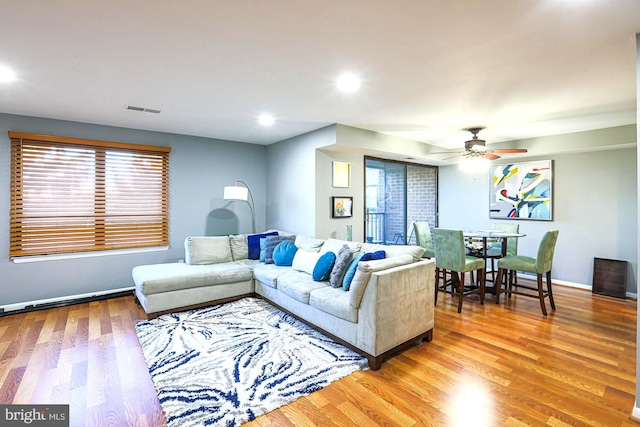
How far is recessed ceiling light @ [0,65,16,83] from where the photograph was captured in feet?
8.48

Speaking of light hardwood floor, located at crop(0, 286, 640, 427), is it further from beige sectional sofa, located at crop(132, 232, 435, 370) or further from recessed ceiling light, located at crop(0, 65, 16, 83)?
recessed ceiling light, located at crop(0, 65, 16, 83)

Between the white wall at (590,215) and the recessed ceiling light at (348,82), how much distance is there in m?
4.28

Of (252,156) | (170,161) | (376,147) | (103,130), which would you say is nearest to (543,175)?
(376,147)

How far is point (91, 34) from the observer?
2.04 m

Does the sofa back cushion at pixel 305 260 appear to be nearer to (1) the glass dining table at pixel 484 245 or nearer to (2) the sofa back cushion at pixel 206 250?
(2) the sofa back cushion at pixel 206 250

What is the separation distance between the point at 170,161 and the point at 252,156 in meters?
1.43

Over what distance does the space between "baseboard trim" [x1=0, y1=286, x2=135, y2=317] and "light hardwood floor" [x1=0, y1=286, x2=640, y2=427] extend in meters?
0.19

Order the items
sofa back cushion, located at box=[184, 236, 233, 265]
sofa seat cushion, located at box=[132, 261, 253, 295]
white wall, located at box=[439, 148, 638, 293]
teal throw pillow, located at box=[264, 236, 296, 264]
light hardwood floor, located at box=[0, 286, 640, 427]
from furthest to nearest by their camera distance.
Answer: white wall, located at box=[439, 148, 638, 293], teal throw pillow, located at box=[264, 236, 296, 264], sofa back cushion, located at box=[184, 236, 233, 265], sofa seat cushion, located at box=[132, 261, 253, 295], light hardwood floor, located at box=[0, 286, 640, 427]

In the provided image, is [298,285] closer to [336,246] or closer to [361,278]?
[336,246]

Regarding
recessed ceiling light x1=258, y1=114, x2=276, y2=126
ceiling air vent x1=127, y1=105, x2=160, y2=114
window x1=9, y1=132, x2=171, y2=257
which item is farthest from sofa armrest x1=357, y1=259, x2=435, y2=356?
window x1=9, y1=132, x2=171, y2=257

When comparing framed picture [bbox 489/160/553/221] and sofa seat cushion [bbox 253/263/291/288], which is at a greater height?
framed picture [bbox 489/160/553/221]

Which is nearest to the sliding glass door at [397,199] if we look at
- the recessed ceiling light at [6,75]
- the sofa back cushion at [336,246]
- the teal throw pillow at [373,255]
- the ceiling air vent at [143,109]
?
the sofa back cushion at [336,246]

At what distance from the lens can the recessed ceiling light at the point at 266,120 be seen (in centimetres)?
399

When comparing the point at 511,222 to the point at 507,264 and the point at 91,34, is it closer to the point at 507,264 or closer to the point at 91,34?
the point at 507,264
